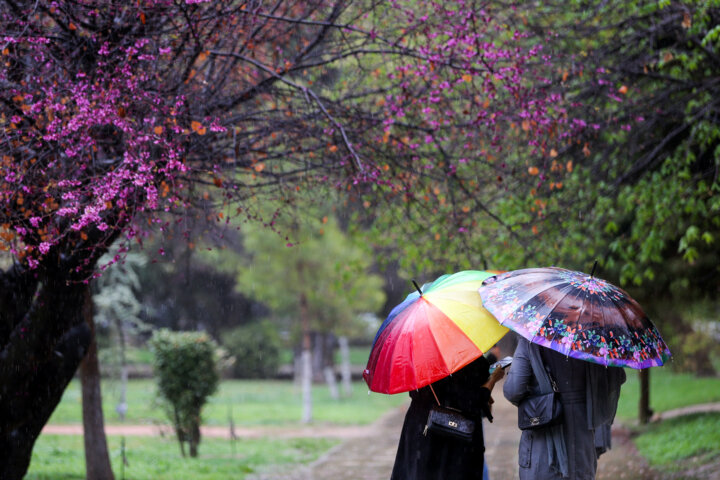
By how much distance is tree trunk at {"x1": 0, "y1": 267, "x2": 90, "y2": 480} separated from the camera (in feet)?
21.2

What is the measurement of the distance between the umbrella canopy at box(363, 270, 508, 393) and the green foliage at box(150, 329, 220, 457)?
8.62 m

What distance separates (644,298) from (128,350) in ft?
59.9

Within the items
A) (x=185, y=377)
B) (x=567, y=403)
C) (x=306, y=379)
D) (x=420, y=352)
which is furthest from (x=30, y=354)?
(x=306, y=379)

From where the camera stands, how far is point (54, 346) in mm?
6918

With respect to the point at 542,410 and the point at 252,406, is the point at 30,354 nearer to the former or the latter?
the point at 542,410

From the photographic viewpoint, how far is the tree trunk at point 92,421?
9922 mm

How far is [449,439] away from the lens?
4988 mm

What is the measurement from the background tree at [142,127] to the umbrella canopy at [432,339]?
87.9 inches

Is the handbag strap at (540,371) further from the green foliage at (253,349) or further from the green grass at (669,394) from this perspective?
the green foliage at (253,349)

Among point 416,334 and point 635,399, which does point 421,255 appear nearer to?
point 416,334

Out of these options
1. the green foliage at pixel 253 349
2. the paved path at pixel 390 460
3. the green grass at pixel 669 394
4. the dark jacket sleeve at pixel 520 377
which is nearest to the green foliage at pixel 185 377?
the paved path at pixel 390 460

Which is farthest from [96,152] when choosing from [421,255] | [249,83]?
[421,255]

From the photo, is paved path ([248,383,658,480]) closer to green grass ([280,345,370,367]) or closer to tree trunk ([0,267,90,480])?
tree trunk ([0,267,90,480])

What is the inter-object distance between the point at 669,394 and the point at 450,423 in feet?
69.9
